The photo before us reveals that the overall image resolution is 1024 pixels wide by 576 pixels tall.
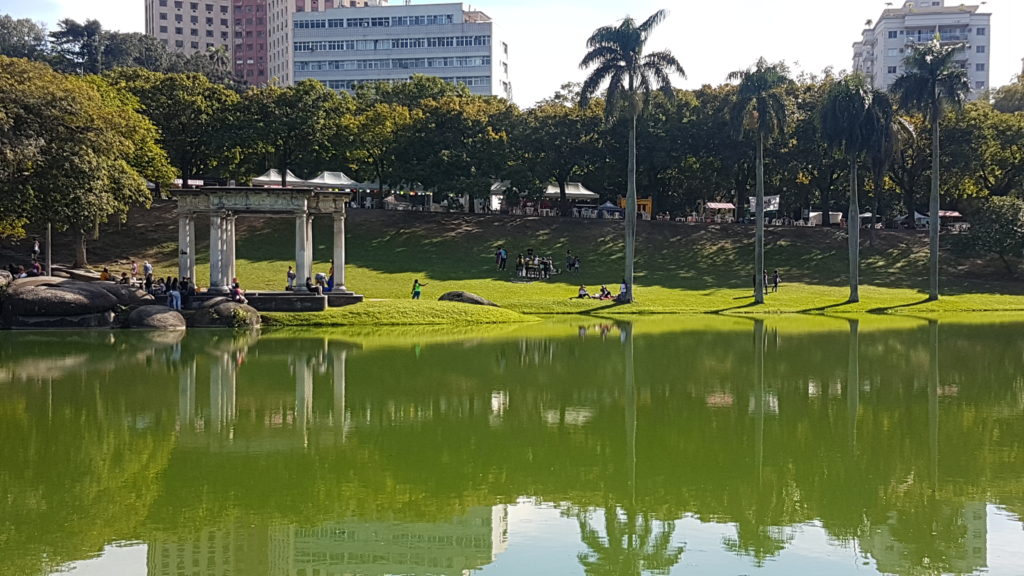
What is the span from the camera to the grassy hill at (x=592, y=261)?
53969 mm

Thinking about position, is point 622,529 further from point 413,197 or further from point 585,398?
point 413,197

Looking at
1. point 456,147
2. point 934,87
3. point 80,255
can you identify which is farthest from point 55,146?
point 934,87

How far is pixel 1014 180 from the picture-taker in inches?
2773

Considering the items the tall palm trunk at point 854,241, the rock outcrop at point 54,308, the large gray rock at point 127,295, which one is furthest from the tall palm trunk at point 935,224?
the rock outcrop at point 54,308

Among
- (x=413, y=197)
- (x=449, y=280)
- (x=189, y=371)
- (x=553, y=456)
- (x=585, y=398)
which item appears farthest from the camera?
(x=413, y=197)

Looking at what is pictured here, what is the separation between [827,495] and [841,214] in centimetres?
6561

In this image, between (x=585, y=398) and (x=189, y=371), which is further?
(x=189, y=371)

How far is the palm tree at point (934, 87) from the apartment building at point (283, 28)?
122 m

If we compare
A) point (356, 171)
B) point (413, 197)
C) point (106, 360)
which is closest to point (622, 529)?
point (106, 360)

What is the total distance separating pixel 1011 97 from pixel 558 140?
52693mm

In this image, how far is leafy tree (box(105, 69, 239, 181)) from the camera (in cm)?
6912

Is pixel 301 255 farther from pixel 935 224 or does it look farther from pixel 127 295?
pixel 935 224

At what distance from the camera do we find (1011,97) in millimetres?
97125

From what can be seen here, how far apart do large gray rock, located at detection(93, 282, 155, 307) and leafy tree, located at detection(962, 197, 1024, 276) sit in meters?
47.5
